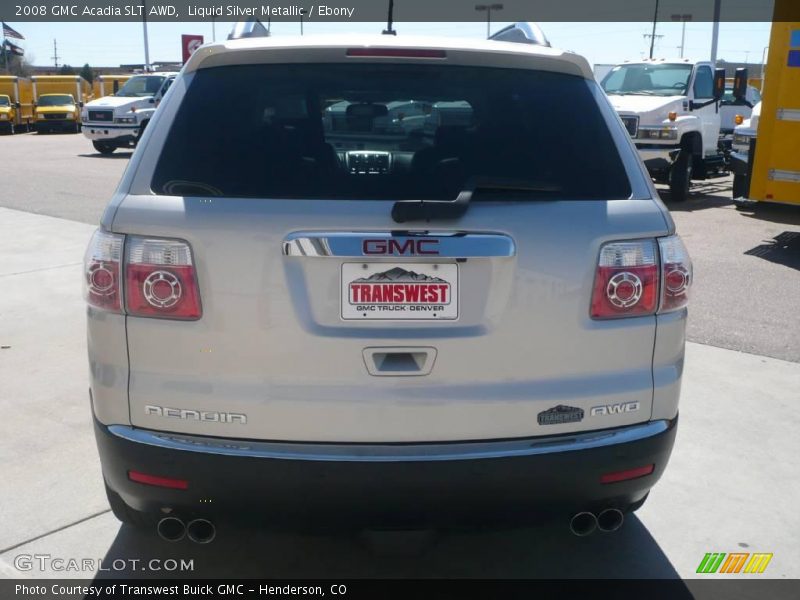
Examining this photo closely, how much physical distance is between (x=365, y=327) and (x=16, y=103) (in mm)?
42814

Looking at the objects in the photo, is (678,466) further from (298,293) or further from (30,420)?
(30,420)

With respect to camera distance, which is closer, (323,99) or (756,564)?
(323,99)

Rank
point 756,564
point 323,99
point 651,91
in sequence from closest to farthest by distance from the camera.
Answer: point 323,99 < point 756,564 < point 651,91

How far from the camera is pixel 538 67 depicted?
2869 millimetres

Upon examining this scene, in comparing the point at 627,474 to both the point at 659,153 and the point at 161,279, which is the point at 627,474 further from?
the point at 659,153

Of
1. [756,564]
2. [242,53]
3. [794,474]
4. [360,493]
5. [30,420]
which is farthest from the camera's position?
[30,420]

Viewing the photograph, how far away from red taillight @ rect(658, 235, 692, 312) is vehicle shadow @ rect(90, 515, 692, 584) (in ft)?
3.19

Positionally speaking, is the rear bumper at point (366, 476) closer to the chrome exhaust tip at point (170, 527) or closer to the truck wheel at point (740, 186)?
the chrome exhaust tip at point (170, 527)

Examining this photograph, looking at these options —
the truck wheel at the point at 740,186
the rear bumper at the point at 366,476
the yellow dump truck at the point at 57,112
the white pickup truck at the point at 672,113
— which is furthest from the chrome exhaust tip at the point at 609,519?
the yellow dump truck at the point at 57,112

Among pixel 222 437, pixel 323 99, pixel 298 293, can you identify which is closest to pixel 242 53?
pixel 323 99

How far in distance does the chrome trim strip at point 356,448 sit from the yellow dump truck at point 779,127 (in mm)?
8527

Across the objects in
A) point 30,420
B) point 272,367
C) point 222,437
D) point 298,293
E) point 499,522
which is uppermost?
point 298,293

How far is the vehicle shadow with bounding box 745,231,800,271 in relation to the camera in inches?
371

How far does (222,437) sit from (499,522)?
859 mm
